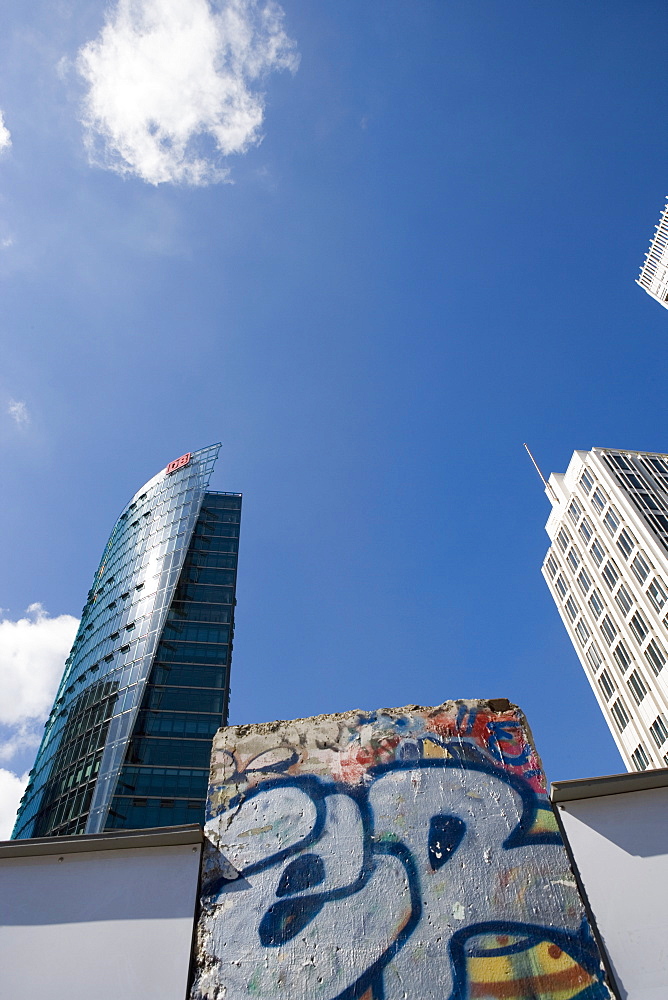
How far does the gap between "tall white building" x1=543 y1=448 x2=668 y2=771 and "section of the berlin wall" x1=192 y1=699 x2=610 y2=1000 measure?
42.7 m

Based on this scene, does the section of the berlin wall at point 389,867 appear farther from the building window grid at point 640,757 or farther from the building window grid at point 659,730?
the building window grid at point 640,757

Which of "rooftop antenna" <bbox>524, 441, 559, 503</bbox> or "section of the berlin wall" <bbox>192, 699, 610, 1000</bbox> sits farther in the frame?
"rooftop antenna" <bbox>524, 441, 559, 503</bbox>

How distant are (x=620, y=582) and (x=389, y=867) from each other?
1887 inches

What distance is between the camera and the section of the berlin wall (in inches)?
177

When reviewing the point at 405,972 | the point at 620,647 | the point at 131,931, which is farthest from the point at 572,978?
the point at 620,647

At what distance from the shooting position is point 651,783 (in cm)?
538

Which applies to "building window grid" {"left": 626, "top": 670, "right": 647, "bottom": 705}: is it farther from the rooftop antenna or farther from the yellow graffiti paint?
the yellow graffiti paint

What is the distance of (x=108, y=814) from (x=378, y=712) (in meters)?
38.4

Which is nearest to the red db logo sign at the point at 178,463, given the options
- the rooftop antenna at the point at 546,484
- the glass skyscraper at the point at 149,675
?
Result: the glass skyscraper at the point at 149,675

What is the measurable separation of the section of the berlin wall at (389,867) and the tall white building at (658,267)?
230 feet

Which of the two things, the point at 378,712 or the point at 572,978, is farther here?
the point at 378,712

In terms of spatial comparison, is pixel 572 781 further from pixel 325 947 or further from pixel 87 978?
pixel 87 978

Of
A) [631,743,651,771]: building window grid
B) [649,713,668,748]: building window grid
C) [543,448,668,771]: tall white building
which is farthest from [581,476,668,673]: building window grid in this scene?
[631,743,651,771]: building window grid

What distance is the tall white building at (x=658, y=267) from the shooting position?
62.8 metres
